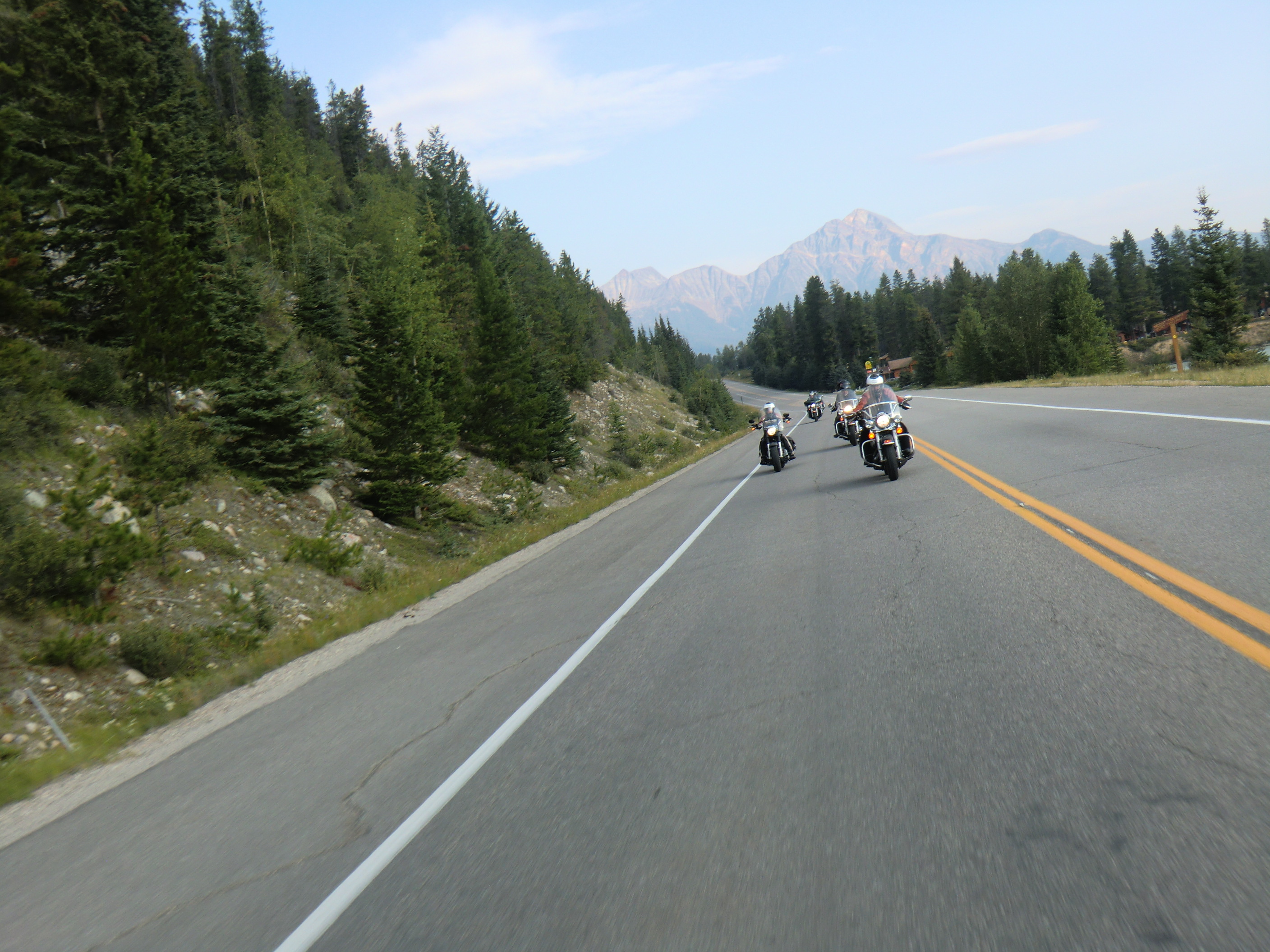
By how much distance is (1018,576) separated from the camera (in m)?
6.31

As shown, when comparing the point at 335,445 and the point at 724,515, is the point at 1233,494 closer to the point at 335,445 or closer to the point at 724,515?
the point at 724,515

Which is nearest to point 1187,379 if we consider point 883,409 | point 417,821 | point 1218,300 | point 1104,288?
point 883,409

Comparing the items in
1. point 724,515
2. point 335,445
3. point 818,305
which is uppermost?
point 818,305

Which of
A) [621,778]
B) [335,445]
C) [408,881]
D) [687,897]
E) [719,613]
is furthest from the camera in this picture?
[335,445]

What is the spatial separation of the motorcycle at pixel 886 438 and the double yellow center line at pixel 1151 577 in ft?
12.0

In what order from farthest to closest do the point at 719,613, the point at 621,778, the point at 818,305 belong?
the point at 818,305, the point at 719,613, the point at 621,778

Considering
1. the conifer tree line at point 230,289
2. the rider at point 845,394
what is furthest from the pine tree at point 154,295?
the rider at point 845,394

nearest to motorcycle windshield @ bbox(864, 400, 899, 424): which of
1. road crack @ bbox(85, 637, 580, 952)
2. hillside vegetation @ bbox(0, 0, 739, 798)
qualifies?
hillside vegetation @ bbox(0, 0, 739, 798)

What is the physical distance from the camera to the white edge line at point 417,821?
3.02 meters

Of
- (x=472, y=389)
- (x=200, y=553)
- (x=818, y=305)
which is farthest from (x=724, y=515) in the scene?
(x=818, y=305)

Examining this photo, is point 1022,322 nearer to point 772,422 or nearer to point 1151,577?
point 772,422

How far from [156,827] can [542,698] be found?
2344mm

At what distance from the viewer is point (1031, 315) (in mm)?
75562

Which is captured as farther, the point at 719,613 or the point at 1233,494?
the point at 1233,494
